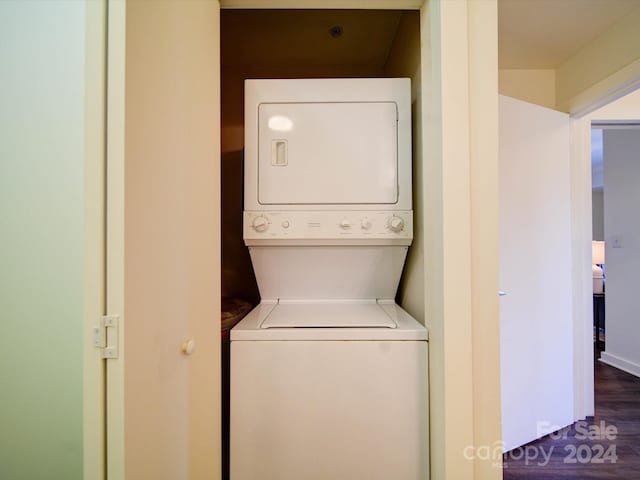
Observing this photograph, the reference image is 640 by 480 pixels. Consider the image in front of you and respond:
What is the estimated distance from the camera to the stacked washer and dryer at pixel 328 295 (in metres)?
1.13

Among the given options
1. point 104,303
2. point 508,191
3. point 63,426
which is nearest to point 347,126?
point 104,303

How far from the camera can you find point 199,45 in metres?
1.00

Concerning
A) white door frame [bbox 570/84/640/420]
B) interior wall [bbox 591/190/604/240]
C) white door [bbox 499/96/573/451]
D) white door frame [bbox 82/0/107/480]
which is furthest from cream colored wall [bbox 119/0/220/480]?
interior wall [bbox 591/190/604/240]

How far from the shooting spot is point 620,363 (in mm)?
3320

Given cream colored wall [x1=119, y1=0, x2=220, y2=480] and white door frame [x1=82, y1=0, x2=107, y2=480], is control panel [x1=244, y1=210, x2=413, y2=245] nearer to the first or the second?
cream colored wall [x1=119, y1=0, x2=220, y2=480]

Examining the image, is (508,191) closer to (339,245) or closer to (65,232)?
(339,245)

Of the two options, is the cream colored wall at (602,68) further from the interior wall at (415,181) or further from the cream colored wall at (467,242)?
the cream colored wall at (467,242)

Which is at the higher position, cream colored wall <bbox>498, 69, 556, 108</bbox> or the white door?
cream colored wall <bbox>498, 69, 556, 108</bbox>

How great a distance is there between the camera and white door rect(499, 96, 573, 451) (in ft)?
6.37

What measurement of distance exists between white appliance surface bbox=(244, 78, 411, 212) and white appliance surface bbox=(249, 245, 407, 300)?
0.25 meters

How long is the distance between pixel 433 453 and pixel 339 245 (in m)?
0.98

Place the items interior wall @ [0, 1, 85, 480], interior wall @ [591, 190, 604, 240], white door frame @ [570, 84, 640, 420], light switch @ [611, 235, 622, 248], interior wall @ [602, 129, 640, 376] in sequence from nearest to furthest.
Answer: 1. interior wall @ [0, 1, 85, 480]
2. white door frame @ [570, 84, 640, 420]
3. interior wall @ [602, 129, 640, 376]
4. light switch @ [611, 235, 622, 248]
5. interior wall @ [591, 190, 604, 240]

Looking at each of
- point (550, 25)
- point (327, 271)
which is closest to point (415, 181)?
point (327, 271)

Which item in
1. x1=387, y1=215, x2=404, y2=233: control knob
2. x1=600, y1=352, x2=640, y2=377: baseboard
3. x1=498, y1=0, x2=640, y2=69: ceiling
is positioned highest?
x1=498, y1=0, x2=640, y2=69: ceiling
